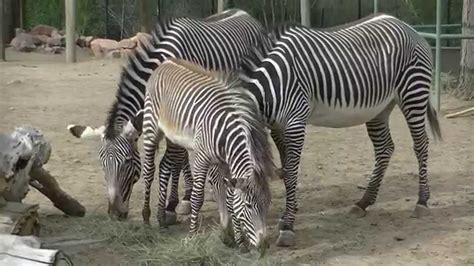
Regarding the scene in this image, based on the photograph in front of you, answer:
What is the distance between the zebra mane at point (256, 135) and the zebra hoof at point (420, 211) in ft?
5.27

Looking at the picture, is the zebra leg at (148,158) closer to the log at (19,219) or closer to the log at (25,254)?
the log at (19,219)

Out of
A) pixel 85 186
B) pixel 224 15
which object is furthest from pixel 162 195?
pixel 224 15

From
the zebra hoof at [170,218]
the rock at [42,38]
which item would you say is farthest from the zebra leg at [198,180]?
the rock at [42,38]

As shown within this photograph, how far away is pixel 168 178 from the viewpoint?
5.91 m

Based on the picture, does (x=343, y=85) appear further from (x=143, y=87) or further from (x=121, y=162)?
(x=121, y=162)

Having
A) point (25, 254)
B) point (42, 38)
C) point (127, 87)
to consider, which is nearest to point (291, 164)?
point (127, 87)

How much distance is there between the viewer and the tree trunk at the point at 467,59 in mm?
11547

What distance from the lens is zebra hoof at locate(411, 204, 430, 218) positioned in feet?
20.3

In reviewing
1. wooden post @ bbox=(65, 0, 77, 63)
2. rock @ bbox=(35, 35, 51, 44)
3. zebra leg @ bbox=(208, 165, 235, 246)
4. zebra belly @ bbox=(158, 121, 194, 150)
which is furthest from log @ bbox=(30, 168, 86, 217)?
Result: rock @ bbox=(35, 35, 51, 44)

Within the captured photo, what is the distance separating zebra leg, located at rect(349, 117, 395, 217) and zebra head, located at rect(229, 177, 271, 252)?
5.57 feet

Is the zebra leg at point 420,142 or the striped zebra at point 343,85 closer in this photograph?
the striped zebra at point 343,85

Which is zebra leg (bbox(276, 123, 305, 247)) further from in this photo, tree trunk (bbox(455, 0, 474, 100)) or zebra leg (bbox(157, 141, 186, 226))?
tree trunk (bbox(455, 0, 474, 100))

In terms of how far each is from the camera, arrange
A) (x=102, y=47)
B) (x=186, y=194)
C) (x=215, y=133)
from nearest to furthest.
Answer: (x=215, y=133) → (x=186, y=194) → (x=102, y=47)

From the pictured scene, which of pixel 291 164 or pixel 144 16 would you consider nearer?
pixel 291 164
